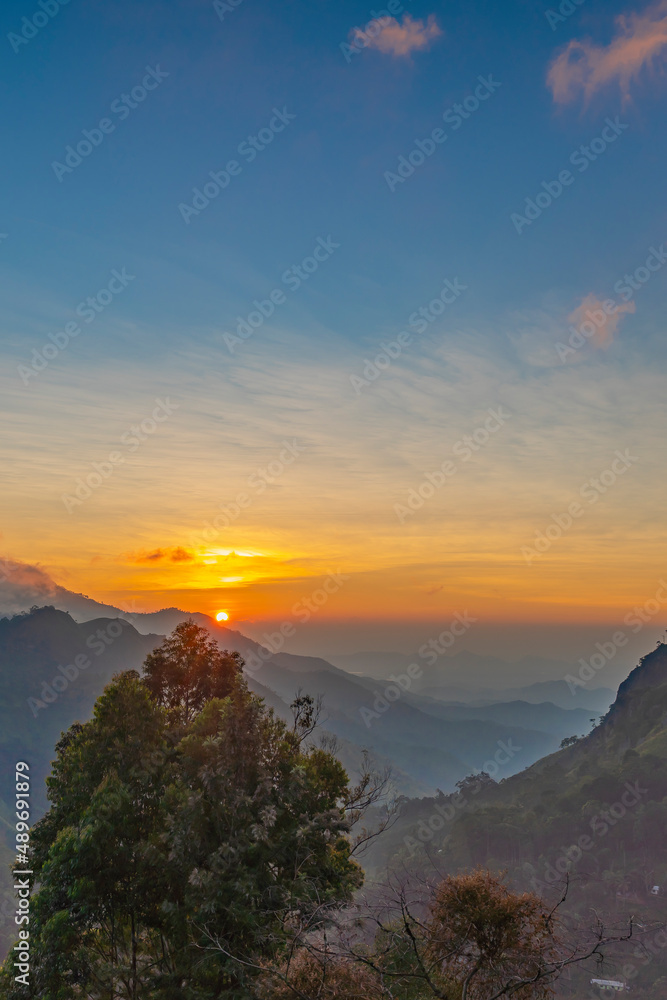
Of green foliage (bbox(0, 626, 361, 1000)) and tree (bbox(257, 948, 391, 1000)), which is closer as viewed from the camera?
tree (bbox(257, 948, 391, 1000))

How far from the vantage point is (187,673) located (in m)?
20.8

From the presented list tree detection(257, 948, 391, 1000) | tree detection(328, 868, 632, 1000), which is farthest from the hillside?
tree detection(257, 948, 391, 1000)

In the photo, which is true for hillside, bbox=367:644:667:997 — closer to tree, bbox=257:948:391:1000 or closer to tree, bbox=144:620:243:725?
tree, bbox=144:620:243:725

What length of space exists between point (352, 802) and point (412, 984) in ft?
19.8

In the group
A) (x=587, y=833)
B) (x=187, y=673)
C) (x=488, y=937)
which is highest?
(x=187, y=673)

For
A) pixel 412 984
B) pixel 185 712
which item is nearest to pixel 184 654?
pixel 185 712

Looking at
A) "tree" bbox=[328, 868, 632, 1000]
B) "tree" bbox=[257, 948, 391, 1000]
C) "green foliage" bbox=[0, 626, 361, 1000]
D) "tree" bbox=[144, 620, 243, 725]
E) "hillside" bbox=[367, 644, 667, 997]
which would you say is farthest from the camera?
"hillside" bbox=[367, 644, 667, 997]

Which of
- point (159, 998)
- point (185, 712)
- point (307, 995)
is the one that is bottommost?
point (159, 998)

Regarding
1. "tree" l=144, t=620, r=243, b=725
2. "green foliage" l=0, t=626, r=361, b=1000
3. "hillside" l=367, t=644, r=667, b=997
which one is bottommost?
"hillside" l=367, t=644, r=667, b=997

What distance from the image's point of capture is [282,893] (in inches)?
572

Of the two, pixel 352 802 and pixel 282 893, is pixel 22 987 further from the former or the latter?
pixel 352 802

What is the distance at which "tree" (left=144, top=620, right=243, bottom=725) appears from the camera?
2078 centimetres

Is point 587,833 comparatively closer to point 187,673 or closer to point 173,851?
point 187,673

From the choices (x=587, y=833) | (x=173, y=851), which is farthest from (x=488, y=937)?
(x=587, y=833)
